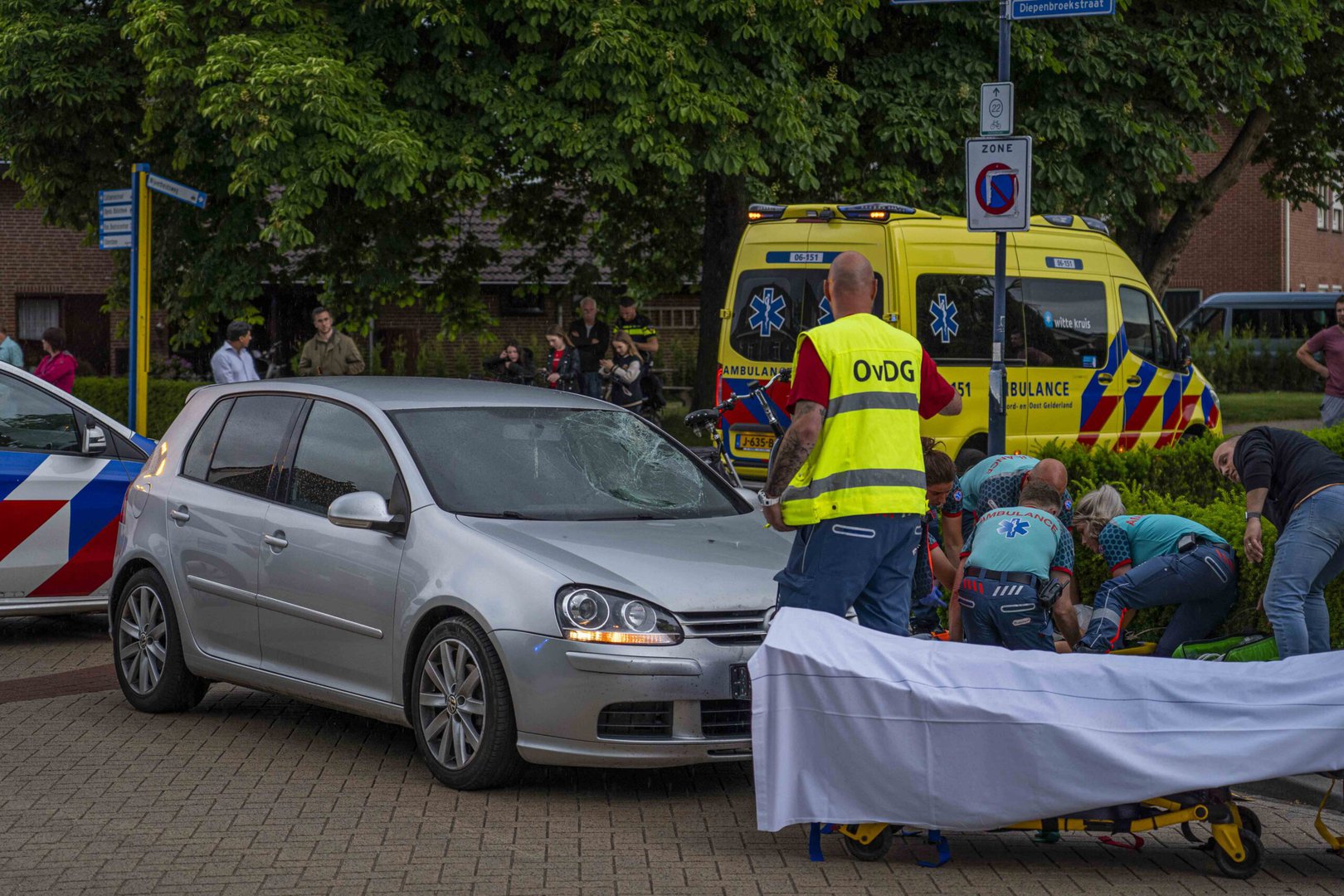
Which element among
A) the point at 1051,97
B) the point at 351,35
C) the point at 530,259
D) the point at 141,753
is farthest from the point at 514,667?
the point at 530,259

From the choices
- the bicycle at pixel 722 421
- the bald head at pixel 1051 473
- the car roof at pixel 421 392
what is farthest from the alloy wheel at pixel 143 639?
the bald head at pixel 1051 473

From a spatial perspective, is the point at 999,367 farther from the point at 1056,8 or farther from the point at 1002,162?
the point at 1056,8

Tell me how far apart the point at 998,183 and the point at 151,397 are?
13.8m

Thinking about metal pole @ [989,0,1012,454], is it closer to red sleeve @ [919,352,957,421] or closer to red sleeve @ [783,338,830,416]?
red sleeve @ [919,352,957,421]

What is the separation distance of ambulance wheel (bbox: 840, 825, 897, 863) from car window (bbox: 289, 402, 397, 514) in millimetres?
2351

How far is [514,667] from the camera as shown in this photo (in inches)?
237

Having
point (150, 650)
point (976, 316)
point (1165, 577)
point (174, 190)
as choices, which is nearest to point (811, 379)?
point (1165, 577)

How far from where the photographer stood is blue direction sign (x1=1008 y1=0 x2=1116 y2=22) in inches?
392

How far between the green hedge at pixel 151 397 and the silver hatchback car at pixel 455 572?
12.7 metres

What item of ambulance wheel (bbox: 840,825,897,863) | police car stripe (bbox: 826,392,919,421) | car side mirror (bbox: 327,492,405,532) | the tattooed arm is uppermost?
police car stripe (bbox: 826,392,919,421)

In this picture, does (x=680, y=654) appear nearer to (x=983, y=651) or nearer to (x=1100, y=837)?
(x=983, y=651)

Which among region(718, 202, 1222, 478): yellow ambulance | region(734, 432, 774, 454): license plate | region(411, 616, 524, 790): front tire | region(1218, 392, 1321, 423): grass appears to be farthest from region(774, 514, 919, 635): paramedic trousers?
region(1218, 392, 1321, 423): grass

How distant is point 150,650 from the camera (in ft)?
25.7

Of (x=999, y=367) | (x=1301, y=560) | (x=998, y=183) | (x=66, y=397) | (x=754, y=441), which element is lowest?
(x=1301, y=560)
